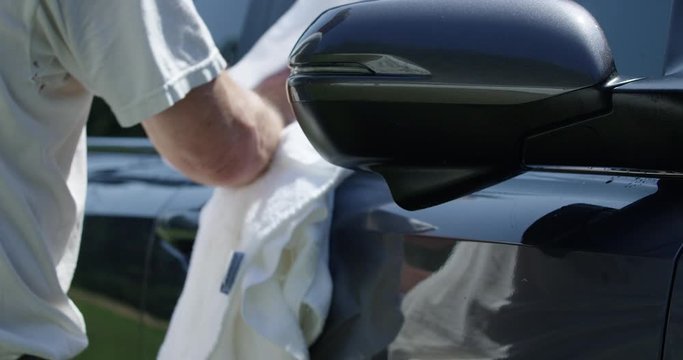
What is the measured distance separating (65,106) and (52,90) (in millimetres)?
39

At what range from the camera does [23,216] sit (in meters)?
1.57

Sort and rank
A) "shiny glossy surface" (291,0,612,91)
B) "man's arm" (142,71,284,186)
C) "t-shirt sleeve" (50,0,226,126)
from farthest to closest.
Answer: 1. "man's arm" (142,71,284,186)
2. "t-shirt sleeve" (50,0,226,126)
3. "shiny glossy surface" (291,0,612,91)

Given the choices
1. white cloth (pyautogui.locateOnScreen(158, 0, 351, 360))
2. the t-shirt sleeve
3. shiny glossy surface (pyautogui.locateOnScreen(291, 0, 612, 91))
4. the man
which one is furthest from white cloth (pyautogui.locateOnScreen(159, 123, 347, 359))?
shiny glossy surface (pyautogui.locateOnScreen(291, 0, 612, 91))

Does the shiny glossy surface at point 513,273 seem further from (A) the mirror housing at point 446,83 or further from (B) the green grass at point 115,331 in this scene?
(B) the green grass at point 115,331

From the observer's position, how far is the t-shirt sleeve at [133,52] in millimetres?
1529

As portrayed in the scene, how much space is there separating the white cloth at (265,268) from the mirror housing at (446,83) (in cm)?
33

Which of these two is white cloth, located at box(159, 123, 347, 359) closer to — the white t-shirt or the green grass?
the green grass

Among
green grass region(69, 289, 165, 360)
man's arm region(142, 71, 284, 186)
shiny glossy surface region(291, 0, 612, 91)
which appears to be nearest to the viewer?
shiny glossy surface region(291, 0, 612, 91)

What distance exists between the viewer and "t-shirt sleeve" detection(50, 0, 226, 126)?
1.53 metres

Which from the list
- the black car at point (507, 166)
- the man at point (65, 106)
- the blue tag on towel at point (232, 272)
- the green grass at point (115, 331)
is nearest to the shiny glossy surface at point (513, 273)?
the black car at point (507, 166)

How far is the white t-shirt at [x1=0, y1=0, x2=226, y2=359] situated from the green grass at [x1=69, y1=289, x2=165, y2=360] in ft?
0.81

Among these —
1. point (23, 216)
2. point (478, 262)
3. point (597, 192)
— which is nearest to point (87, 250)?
point (23, 216)

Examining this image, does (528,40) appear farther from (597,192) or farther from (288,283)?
(288,283)

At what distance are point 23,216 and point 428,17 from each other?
2.29 ft
